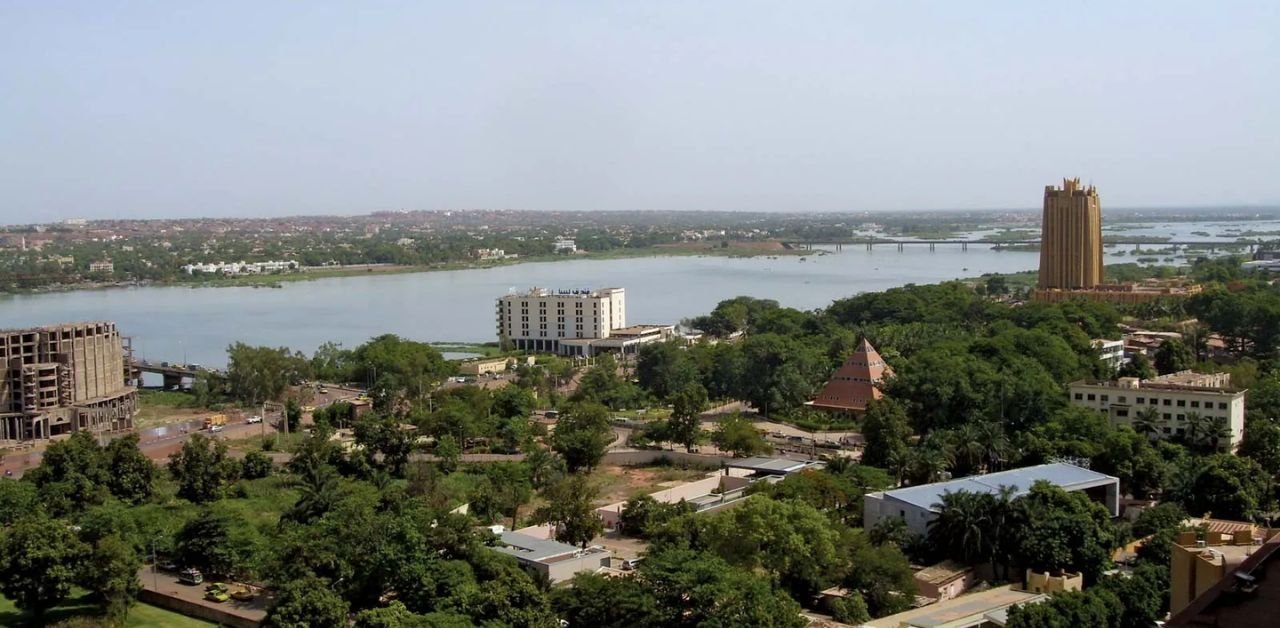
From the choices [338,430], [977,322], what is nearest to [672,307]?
[977,322]

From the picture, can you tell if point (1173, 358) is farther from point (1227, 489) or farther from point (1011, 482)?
point (1011, 482)

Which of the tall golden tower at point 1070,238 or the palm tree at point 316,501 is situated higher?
the tall golden tower at point 1070,238

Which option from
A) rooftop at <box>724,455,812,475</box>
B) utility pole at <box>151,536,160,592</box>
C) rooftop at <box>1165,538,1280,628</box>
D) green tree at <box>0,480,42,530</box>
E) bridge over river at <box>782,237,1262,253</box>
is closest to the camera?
rooftop at <box>1165,538,1280,628</box>

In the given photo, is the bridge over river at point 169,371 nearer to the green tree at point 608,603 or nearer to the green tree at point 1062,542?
the green tree at point 608,603

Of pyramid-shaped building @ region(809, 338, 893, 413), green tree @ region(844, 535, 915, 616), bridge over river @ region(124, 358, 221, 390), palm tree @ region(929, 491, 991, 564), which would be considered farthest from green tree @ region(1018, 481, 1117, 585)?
bridge over river @ region(124, 358, 221, 390)

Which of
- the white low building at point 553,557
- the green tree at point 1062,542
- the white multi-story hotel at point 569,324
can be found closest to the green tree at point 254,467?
the white low building at point 553,557

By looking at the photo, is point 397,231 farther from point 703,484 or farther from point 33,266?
point 703,484

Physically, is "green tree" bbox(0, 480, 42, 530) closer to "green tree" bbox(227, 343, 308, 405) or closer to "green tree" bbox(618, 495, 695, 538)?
"green tree" bbox(618, 495, 695, 538)
